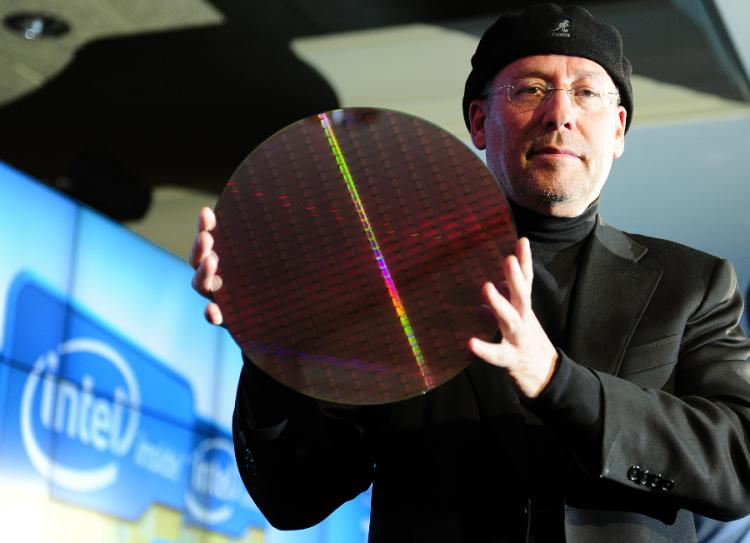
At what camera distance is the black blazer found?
111cm

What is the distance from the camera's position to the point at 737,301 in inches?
52.5

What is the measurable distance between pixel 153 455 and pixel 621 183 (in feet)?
7.52

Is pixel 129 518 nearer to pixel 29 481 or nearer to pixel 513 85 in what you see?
pixel 29 481

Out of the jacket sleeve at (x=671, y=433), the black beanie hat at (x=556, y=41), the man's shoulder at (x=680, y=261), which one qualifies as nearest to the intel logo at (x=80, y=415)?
the black beanie hat at (x=556, y=41)

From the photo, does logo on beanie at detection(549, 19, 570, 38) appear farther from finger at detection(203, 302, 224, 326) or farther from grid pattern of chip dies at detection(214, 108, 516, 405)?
finger at detection(203, 302, 224, 326)

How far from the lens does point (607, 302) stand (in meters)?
1.29

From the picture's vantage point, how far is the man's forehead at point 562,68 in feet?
4.63

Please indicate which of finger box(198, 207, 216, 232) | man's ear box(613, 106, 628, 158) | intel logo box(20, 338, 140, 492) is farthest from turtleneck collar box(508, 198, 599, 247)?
intel logo box(20, 338, 140, 492)

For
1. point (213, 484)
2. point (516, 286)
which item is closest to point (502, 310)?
point (516, 286)

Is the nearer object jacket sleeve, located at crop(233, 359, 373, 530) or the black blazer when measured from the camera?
the black blazer

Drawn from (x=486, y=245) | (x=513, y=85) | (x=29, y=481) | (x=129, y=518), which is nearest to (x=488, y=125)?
(x=513, y=85)

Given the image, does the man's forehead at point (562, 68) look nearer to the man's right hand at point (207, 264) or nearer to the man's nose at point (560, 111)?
the man's nose at point (560, 111)

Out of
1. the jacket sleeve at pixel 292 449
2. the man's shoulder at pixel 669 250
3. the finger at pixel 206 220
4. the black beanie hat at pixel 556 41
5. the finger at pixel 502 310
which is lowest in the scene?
the jacket sleeve at pixel 292 449

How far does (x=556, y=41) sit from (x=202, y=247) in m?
0.59
